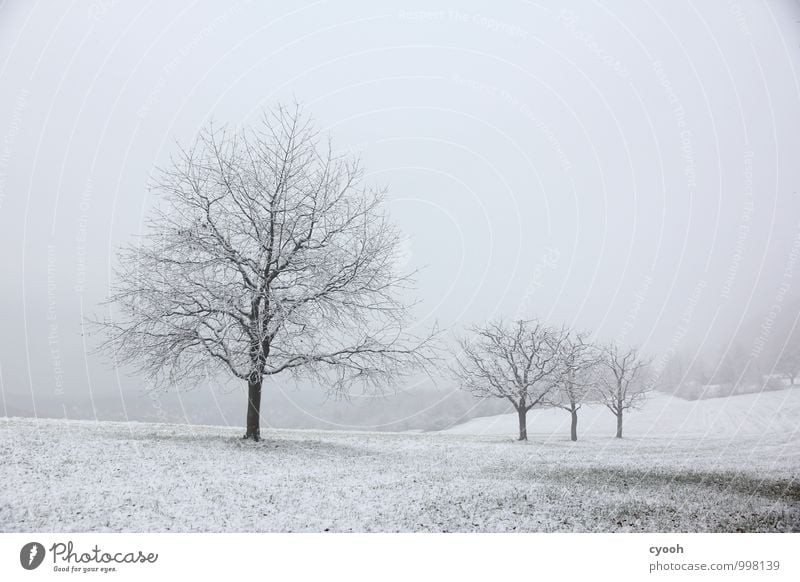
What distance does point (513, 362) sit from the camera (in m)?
27.1

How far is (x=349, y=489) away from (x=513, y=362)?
18.6m

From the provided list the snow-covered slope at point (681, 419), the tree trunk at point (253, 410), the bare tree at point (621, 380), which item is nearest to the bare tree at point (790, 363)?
the snow-covered slope at point (681, 419)

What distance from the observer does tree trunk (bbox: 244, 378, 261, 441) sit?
49.2 ft

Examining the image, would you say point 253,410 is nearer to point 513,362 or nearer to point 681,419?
point 513,362

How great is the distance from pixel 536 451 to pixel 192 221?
1394 centimetres

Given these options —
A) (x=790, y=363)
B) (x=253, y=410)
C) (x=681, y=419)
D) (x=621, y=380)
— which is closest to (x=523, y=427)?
(x=621, y=380)

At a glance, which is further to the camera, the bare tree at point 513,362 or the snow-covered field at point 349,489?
the bare tree at point 513,362

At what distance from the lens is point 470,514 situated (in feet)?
27.9

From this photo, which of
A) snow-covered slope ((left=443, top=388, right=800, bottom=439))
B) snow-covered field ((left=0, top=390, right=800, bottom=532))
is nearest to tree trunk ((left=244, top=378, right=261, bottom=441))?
snow-covered field ((left=0, top=390, right=800, bottom=532))

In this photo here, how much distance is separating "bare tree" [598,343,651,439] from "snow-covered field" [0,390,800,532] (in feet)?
48.6

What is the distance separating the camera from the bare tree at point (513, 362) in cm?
2611

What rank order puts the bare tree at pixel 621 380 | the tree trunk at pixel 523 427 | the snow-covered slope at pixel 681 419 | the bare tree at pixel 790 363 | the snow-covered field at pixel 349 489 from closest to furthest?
the snow-covered field at pixel 349 489 < the bare tree at pixel 790 363 < the snow-covered slope at pixel 681 419 < the tree trunk at pixel 523 427 < the bare tree at pixel 621 380

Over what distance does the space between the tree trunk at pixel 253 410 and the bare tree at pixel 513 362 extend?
1407cm
